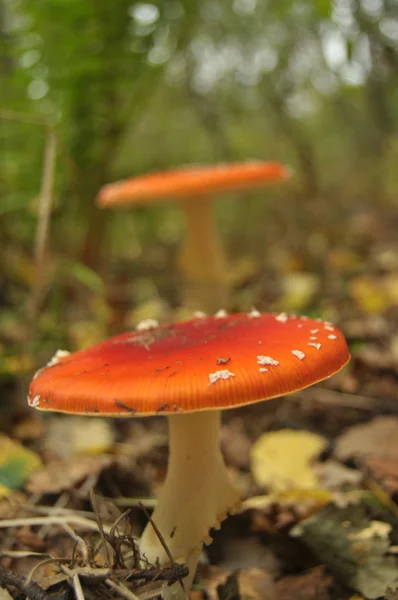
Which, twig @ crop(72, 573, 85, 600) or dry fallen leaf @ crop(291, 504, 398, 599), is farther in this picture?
dry fallen leaf @ crop(291, 504, 398, 599)

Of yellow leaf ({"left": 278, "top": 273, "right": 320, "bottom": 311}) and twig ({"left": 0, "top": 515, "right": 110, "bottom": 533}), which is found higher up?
twig ({"left": 0, "top": 515, "right": 110, "bottom": 533})

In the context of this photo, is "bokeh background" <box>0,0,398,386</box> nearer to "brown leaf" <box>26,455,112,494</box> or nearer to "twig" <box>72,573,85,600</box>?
"brown leaf" <box>26,455,112,494</box>

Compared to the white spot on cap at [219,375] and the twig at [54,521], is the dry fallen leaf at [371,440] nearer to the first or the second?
the twig at [54,521]

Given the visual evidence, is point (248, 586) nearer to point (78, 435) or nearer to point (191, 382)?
point (191, 382)

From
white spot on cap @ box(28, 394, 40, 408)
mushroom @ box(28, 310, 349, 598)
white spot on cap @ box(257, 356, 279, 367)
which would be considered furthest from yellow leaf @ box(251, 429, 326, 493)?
white spot on cap @ box(28, 394, 40, 408)

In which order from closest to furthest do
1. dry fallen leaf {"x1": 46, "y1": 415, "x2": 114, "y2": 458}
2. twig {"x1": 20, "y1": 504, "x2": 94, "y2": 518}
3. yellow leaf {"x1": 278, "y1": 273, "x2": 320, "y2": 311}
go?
twig {"x1": 20, "y1": 504, "x2": 94, "y2": 518}, dry fallen leaf {"x1": 46, "y1": 415, "x2": 114, "y2": 458}, yellow leaf {"x1": 278, "y1": 273, "x2": 320, "y2": 311}
